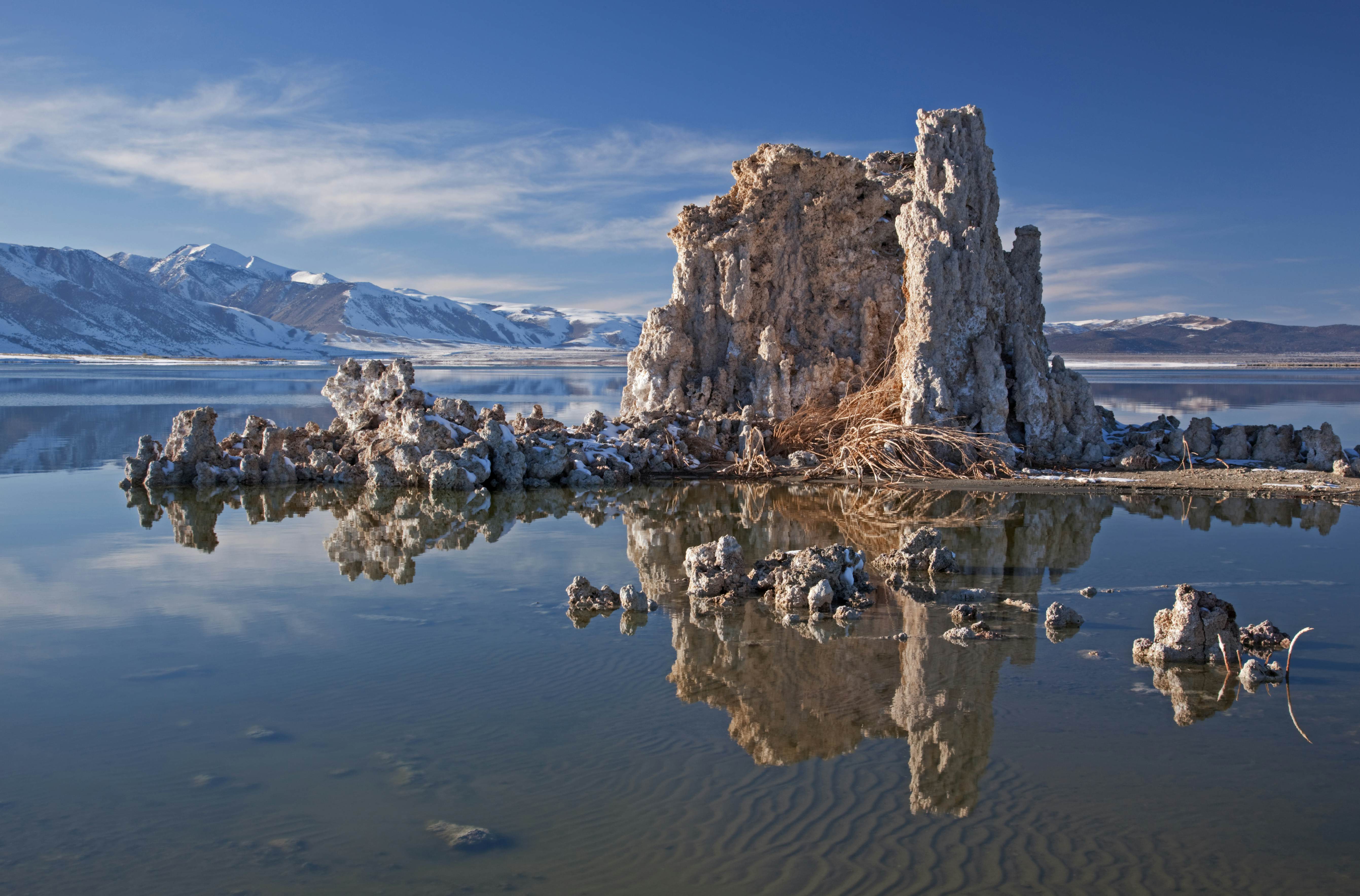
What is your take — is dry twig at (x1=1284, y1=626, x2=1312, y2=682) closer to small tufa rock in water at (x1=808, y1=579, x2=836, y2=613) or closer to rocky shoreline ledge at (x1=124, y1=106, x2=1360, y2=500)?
small tufa rock in water at (x1=808, y1=579, x2=836, y2=613)

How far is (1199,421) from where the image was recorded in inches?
634

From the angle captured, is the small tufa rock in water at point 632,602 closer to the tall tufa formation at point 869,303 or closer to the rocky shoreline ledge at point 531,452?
the rocky shoreline ledge at point 531,452

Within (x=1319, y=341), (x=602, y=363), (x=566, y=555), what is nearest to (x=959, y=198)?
(x=566, y=555)

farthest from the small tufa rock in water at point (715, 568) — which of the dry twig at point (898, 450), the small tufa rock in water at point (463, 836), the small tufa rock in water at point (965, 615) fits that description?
the dry twig at point (898, 450)

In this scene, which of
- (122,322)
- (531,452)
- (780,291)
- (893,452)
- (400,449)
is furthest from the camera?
(122,322)

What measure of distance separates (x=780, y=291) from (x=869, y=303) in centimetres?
169

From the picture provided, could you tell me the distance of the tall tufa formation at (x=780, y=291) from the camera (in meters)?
17.1

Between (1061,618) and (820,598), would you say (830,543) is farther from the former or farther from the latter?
(1061,618)

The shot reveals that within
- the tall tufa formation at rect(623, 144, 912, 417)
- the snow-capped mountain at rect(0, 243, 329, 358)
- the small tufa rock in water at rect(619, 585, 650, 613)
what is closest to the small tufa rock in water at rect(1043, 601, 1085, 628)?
the small tufa rock in water at rect(619, 585, 650, 613)

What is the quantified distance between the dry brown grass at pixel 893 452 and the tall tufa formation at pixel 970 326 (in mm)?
341

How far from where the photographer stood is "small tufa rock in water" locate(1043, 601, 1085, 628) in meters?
6.42

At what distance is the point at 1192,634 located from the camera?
5719 mm

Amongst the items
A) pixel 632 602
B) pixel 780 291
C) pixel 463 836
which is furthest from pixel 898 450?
pixel 463 836

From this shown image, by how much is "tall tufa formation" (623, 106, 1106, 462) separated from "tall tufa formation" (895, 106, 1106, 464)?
2 cm
